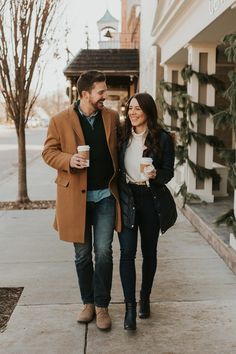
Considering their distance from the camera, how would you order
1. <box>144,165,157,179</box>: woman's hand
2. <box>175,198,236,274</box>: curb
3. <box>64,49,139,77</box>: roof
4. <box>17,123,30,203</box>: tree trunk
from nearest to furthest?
<box>144,165,157,179</box>: woman's hand
<box>175,198,236,274</box>: curb
<box>17,123,30,203</box>: tree trunk
<box>64,49,139,77</box>: roof

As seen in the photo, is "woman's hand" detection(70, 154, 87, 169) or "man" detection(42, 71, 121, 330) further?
"man" detection(42, 71, 121, 330)

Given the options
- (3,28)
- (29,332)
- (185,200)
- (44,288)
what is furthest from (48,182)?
(29,332)

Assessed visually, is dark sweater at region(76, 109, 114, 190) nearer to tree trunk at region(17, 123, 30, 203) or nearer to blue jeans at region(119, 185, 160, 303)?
blue jeans at region(119, 185, 160, 303)

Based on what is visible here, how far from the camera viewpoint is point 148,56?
15.6 m

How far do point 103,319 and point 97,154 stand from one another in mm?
1249

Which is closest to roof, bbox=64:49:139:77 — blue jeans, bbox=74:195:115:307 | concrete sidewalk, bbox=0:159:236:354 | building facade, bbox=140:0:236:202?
building facade, bbox=140:0:236:202

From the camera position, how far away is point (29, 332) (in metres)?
3.98

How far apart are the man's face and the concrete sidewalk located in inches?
66.5

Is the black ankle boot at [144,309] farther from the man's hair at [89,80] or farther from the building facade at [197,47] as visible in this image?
the building facade at [197,47]

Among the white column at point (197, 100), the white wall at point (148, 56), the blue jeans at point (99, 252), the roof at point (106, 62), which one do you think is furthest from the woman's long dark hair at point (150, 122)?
the roof at point (106, 62)

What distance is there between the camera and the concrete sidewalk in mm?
3715

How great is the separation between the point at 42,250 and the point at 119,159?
9.88ft

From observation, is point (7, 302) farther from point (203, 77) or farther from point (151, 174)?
point (203, 77)

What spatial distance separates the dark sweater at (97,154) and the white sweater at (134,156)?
141 mm
